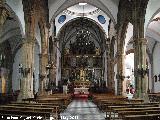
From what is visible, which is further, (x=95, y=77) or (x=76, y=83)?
(x=95, y=77)

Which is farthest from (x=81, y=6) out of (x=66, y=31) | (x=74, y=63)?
(x=74, y=63)

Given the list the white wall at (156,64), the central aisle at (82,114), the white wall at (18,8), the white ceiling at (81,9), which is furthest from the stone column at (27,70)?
the white wall at (156,64)

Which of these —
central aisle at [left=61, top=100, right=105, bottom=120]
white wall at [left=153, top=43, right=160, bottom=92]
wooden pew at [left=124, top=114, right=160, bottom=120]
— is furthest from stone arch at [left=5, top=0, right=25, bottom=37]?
white wall at [left=153, top=43, right=160, bottom=92]

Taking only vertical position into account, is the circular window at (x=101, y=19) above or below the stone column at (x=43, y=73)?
above

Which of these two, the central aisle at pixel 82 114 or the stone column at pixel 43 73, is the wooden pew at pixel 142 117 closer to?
the central aisle at pixel 82 114

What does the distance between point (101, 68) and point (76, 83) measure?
481cm

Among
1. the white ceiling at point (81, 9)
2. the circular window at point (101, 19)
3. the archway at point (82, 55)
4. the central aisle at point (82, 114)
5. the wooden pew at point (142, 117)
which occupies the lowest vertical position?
the central aisle at point (82, 114)

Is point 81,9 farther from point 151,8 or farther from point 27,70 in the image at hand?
point 27,70

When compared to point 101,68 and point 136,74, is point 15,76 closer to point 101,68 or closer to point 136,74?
point 101,68

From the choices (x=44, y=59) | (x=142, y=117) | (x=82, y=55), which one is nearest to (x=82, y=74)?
(x=82, y=55)

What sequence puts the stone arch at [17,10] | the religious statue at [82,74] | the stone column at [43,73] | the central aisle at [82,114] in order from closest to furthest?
the central aisle at [82,114]
the stone arch at [17,10]
the stone column at [43,73]
the religious statue at [82,74]

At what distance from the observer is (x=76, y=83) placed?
38656 mm

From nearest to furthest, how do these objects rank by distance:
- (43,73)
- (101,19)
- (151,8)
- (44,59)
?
(151,8)
(43,73)
(44,59)
(101,19)

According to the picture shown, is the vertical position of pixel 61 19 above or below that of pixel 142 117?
above
